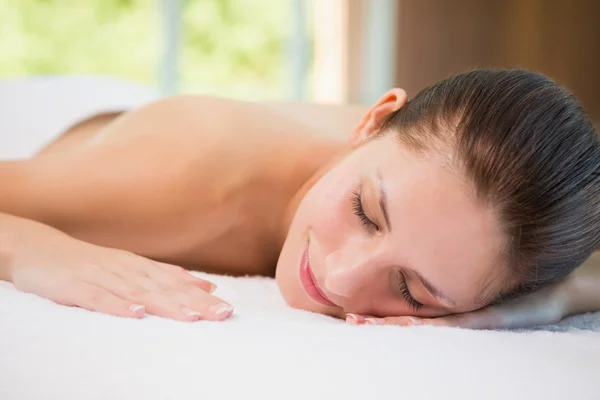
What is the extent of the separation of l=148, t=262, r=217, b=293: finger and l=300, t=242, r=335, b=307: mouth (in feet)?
0.47

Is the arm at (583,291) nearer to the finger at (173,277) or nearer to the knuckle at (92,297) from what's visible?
the finger at (173,277)

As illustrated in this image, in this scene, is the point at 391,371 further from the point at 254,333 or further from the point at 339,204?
the point at 339,204

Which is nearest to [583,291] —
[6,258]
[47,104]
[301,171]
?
[301,171]

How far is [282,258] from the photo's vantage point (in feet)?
3.50

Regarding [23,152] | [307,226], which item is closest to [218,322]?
[307,226]

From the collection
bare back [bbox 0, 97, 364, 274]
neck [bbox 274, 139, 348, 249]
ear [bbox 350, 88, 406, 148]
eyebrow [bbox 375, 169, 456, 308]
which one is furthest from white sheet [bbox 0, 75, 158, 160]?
eyebrow [bbox 375, 169, 456, 308]

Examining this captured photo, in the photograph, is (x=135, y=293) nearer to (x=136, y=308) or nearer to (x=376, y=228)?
(x=136, y=308)

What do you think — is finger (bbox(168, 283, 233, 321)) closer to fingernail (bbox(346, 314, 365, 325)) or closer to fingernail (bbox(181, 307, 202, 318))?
fingernail (bbox(181, 307, 202, 318))

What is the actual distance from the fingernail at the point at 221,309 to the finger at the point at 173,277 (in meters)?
0.08

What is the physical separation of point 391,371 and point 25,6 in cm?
408

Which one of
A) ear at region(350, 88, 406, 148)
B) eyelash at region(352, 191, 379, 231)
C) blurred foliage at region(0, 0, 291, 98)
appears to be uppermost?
ear at region(350, 88, 406, 148)

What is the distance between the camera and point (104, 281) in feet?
2.80

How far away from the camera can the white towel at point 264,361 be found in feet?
1.90

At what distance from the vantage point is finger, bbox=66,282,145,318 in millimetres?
782
